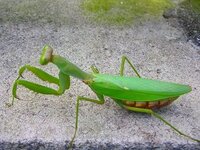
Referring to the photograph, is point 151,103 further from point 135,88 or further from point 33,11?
point 33,11

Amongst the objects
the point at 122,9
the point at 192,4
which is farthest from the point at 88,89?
the point at 192,4

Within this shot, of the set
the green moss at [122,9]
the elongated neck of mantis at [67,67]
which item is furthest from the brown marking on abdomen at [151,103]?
the green moss at [122,9]

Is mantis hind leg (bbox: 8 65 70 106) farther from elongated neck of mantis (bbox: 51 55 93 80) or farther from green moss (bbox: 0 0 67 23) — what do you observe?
green moss (bbox: 0 0 67 23)

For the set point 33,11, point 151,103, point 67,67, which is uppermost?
point 33,11

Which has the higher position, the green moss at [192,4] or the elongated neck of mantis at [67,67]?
the green moss at [192,4]

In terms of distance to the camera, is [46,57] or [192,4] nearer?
[46,57]

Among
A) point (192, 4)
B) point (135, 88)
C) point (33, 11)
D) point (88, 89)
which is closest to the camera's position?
point (135, 88)

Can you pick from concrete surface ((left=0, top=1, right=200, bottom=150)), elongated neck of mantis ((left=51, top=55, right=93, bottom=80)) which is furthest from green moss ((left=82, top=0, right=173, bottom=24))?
elongated neck of mantis ((left=51, top=55, right=93, bottom=80))

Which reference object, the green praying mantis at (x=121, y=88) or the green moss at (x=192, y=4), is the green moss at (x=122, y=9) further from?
the green praying mantis at (x=121, y=88)
